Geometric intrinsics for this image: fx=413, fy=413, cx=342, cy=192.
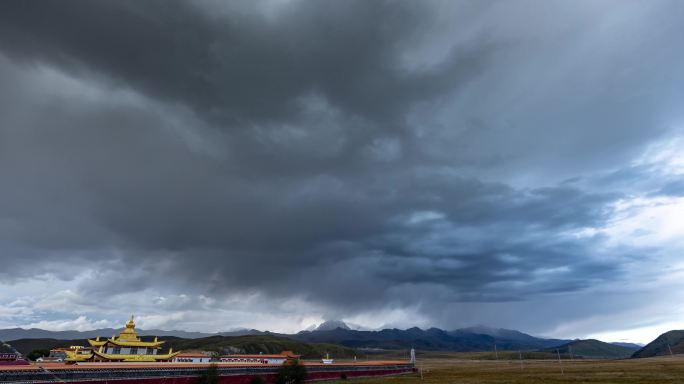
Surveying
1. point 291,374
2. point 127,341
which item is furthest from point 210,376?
point 127,341

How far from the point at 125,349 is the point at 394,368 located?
84.1 meters

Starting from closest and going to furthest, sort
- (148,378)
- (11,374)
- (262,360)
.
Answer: (11,374), (148,378), (262,360)

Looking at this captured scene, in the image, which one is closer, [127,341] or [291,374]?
[291,374]

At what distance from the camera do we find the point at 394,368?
453 ft

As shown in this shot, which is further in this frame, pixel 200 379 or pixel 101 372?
pixel 200 379

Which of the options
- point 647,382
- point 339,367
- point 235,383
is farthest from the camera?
point 339,367

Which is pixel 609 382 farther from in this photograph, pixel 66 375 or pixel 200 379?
pixel 66 375

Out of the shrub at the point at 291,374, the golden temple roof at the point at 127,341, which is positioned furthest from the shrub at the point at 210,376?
the golden temple roof at the point at 127,341

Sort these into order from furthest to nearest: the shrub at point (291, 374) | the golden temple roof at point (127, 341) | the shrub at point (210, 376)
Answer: the golden temple roof at point (127, 341), the shrub at point (291, 374), the shrub at point (210, 376)

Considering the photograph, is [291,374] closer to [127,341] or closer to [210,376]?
[210,376]

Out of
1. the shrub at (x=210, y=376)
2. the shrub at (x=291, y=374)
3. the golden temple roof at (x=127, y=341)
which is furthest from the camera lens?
the golden temple roof at (x=127, y=341)

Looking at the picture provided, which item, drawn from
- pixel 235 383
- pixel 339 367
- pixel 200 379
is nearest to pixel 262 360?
pixel 339 367

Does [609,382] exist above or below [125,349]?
below

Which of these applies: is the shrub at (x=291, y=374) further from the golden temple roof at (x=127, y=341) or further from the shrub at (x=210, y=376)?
the golden temple roof at (x=127, y=341)
